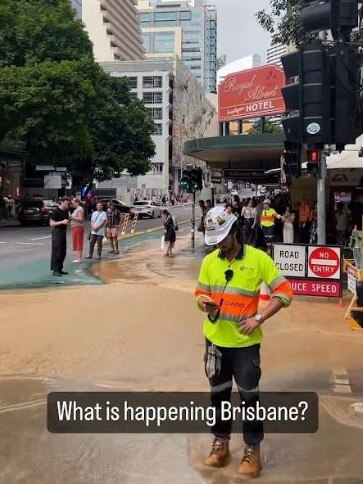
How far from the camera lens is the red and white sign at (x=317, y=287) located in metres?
10.2

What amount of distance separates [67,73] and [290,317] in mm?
26304

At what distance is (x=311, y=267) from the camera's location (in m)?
10.2

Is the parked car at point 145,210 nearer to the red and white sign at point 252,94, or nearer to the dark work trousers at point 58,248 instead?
the red and white sign at point 252,94

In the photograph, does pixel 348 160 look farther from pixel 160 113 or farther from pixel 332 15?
pixel 160 113

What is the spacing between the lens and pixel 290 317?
30.3 ft

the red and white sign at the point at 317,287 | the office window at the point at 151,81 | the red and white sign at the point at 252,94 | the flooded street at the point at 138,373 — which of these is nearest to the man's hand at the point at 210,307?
the flooded street at the point at 138,373

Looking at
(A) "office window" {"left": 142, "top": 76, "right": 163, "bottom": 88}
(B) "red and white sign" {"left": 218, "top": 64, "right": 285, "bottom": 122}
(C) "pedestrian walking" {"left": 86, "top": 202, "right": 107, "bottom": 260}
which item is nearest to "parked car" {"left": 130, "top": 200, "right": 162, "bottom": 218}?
(B) "red and white sign" {"left": 218, "top": 64, "right": 285, "bottom": 122}

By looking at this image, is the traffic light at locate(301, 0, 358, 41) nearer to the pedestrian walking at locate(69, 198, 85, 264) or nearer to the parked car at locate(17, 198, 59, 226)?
the pedestrian walking at locate(69, 198, 85, 264)

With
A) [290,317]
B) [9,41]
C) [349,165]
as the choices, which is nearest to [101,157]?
[9,41]

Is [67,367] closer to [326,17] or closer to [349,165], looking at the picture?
[326,17]

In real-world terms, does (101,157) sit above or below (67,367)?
above

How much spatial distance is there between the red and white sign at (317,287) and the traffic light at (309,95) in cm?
318

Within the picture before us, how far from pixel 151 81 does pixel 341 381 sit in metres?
94.4

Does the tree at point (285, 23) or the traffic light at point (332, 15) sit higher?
the tree at point (285, 23)
